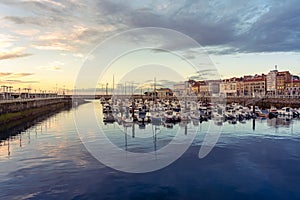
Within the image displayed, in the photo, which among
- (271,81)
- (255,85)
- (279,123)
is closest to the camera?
(279,123)

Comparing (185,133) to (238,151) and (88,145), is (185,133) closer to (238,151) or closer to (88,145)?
(238,151)

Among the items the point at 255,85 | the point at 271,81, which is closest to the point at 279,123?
the point at 271,81

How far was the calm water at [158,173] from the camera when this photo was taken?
13539 mm

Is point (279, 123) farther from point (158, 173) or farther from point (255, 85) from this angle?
point (255, 85)

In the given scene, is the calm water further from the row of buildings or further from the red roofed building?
the red roofed building

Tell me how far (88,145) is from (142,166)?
901 cm

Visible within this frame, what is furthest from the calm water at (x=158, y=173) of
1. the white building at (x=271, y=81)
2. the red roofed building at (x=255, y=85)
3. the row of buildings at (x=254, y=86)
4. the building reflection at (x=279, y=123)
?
the red roofed building at (x=255, y=85)

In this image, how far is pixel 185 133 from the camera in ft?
103

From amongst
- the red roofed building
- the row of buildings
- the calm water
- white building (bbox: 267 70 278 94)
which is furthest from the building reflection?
the red roofed building

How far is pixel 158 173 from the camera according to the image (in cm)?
1678

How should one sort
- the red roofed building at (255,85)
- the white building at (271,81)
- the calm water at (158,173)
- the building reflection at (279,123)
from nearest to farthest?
the calm water at (158,173) < the building reflection at (279,123) < the white building at (271,81) < the red roofed building at (255,85)

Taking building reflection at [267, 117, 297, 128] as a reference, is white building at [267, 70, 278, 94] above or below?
above

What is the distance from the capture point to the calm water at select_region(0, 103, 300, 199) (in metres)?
13.5

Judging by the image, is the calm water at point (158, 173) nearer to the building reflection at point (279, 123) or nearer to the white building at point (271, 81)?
the building reflection at point (279, 123)
